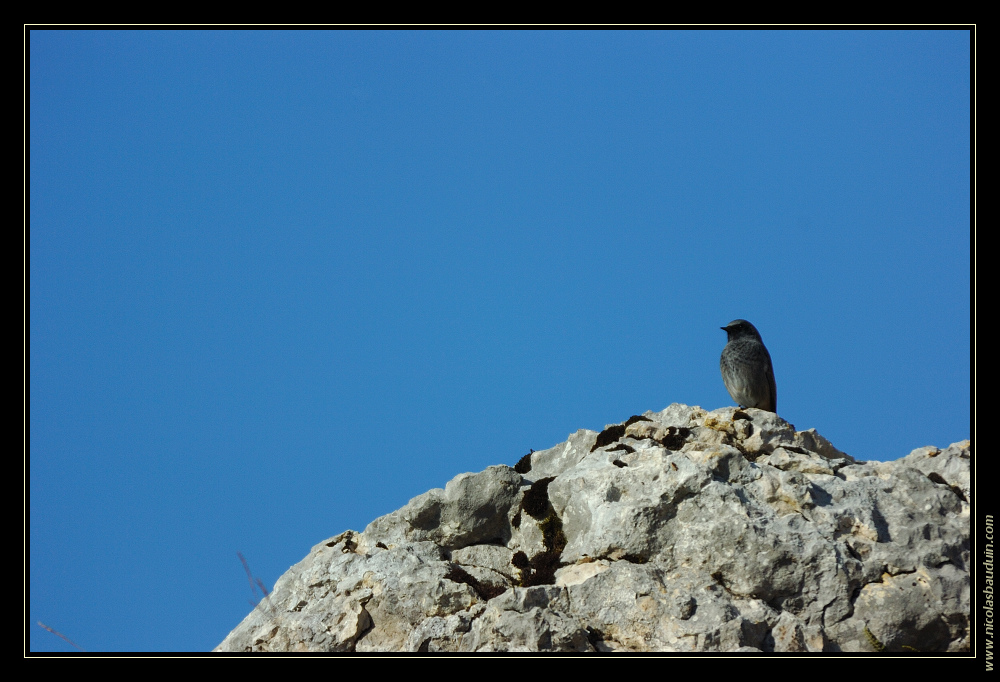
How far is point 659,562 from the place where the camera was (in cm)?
1197

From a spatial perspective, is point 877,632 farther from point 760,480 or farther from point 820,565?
point 760,480

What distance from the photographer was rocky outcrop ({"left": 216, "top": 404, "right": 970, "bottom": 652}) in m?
10.9

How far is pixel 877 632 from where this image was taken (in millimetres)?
10961

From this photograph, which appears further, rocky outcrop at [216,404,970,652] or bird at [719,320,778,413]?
bird at [719,320,778,413]

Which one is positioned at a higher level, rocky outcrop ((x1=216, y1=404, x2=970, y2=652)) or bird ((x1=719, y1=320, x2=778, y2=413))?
bird ((x1=719, y1=320, x2=778, y2=413))

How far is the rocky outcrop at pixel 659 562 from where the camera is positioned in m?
10.9

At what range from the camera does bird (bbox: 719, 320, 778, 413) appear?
17922 mm

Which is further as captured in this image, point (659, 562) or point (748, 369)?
point (748, 369)

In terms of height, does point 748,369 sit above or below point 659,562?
above

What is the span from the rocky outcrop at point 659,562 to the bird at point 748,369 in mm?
3750

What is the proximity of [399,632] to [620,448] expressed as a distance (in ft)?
16.7

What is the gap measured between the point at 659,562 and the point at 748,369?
7.46 meters

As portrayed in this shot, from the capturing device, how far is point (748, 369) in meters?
18.0

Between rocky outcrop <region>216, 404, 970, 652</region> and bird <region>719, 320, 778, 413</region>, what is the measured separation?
148 inches
